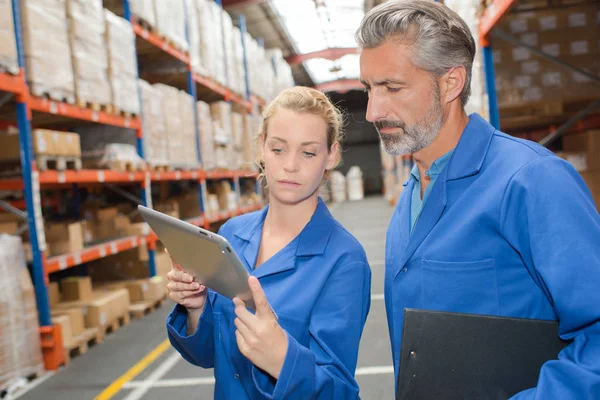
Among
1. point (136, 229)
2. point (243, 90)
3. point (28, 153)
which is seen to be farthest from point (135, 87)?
point (243, 90)

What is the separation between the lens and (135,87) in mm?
5625

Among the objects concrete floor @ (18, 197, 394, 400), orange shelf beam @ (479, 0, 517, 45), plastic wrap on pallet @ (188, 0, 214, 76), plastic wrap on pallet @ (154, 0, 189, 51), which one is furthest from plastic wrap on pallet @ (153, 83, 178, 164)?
orange shelf beam @ (479, 0, 517, 45)

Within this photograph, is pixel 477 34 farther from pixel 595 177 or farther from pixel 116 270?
pixel 116 270

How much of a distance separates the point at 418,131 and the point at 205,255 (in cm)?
65

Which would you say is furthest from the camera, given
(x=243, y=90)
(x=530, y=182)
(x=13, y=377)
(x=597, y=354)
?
(x=243, y=90)

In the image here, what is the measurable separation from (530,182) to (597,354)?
361 mm

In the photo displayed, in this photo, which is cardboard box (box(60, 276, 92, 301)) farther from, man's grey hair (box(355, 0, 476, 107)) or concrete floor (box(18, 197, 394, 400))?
man's grey hair (box(355, 0, 476, 107))

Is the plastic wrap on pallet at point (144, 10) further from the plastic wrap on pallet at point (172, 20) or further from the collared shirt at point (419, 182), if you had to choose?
the collared shirt at point (419, 182)

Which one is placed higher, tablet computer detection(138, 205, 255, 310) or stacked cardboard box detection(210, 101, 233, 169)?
stacked cardboard box detection(210, 101, 233, 169)

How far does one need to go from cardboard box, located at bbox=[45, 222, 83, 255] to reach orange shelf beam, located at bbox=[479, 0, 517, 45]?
3.85 metres

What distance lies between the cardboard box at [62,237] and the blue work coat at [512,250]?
3741 millimetres

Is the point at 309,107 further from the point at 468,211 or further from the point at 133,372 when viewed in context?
the point at 133,372

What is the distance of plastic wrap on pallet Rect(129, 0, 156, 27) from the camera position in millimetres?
5727

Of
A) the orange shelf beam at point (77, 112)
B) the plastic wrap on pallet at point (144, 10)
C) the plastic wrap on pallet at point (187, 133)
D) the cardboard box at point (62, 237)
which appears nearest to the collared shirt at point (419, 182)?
the orange shelf beam at point (77, 112)
